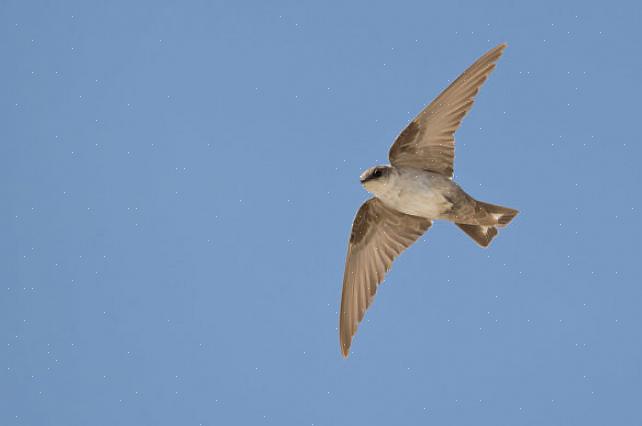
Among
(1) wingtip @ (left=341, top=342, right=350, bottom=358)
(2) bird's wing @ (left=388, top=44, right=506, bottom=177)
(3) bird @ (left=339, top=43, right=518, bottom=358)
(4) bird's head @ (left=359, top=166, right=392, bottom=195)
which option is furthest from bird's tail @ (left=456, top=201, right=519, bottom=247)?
(1) wingtip @ (left=341, top=342, right=350, bottom=358)

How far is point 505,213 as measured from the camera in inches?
270

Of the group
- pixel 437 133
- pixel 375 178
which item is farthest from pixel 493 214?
pixel 375 178

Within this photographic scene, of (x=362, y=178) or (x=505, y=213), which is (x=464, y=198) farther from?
(x=362, y=178)

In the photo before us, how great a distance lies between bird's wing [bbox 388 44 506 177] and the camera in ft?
22.3

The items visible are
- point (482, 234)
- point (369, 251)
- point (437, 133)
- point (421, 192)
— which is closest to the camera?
point (421, 192)

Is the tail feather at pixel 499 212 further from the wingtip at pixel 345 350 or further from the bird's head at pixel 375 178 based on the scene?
the wingtip at pixel 345 350

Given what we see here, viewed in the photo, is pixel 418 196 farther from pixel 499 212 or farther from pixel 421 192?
pixel 499 212

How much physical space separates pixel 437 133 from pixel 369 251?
113cm

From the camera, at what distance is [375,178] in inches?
262

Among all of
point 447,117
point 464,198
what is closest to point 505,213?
point 464,198

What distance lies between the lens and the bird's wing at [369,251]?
7305 millimetres

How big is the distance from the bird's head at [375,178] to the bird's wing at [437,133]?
25cm

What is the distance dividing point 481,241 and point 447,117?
941 millimetres

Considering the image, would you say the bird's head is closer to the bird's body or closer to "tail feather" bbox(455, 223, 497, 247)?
the bird's body
